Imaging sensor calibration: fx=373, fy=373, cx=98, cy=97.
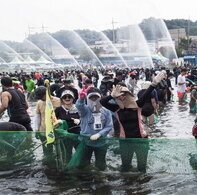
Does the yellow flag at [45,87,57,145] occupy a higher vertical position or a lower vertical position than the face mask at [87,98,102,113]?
lower

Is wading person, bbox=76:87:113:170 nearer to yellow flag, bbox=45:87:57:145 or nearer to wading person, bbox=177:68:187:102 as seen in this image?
yellow flag, bbox=45:87:57:145

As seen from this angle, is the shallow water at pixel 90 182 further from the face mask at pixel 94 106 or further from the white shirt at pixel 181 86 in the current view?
the white shirt at pixel 181 86

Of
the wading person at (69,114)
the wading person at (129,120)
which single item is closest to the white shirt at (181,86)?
the wading person at (69,114)

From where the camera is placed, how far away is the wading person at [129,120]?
5.63m

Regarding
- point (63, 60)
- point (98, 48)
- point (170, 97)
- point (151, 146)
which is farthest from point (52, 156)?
point (98, 48)

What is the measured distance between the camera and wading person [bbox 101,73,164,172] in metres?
Result: 5.63

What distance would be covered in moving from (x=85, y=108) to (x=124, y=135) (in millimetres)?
739

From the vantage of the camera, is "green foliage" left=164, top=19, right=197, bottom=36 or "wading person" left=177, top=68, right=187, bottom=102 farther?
"green foliage" left=164, top=19, right=197, bottom=36

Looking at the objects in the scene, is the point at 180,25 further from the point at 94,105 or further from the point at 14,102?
the point at 94,105

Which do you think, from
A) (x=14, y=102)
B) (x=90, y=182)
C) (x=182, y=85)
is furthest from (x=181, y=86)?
(x=90, y=182)

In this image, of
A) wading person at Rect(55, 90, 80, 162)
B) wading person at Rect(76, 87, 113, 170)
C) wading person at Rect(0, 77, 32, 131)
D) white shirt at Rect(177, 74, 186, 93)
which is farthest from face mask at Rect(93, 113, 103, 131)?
white shirt at Rect(177, 74, 186, 93)

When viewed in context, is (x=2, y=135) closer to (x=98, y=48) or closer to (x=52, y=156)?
(x=52, y=156)

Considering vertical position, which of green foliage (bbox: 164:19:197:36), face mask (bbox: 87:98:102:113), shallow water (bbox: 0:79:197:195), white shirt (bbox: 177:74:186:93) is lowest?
shallow water (bbox: 0:79:197:195)

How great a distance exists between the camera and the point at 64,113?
6551 millimetres
